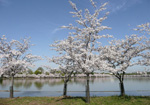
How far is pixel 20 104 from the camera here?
42.5 ft

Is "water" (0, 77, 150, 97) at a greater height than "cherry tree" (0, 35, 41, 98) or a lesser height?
lesser

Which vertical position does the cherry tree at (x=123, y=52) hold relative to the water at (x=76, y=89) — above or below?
above

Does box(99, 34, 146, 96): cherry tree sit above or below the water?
above

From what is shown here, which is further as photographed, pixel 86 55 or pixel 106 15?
pixel 106 15

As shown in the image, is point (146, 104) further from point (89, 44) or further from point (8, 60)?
point (8, 60)

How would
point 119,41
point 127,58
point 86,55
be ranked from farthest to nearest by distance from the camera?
1. point 119,41
2. point 127,58
3. point 86,55

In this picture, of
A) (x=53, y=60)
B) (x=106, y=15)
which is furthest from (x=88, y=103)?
(x=106, y=15)

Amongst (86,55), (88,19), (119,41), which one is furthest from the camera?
(119,41)

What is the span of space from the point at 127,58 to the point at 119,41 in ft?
9.56

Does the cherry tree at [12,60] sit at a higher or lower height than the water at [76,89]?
higher

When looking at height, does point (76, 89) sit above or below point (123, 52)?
below

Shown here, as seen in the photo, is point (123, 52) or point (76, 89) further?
point (76, 89)

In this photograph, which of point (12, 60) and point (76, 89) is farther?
point (76, 89)

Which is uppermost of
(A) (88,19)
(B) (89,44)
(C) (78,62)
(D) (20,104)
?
(A) (88,19)
